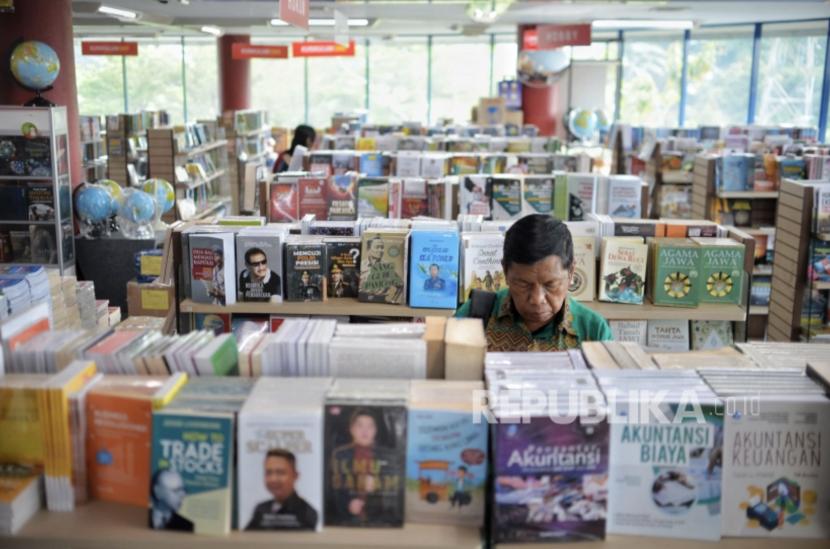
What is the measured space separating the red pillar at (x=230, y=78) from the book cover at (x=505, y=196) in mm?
13998

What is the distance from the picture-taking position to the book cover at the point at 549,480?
1813 mm

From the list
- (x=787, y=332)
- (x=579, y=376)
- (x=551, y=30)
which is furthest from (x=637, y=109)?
(x=579, y=376)

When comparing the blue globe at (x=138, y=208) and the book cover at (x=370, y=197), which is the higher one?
the book cover at (x=370, y=197)

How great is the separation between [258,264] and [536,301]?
70.3 inches

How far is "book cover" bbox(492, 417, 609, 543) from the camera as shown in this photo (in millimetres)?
1813

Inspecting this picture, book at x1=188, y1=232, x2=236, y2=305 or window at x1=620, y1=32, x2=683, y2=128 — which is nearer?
book at x1=188, y1=232, x2=236, y2=305

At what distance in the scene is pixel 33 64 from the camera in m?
7.67

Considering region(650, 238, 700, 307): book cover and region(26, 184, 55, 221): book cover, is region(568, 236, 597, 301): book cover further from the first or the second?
region(26, 184, 55, 221): book cover

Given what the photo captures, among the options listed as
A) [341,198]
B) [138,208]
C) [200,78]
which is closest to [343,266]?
[341,198]

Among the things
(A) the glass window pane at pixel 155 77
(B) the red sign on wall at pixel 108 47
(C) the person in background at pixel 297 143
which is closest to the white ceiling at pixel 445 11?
(B) the red sign on wall at pixel 108 47

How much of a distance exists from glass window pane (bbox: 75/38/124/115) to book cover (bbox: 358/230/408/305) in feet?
70.4

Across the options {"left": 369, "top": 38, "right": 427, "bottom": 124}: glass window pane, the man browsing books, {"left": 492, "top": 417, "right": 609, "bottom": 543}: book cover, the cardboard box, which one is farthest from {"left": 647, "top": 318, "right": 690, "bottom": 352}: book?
{"left": 369, "top": 38, "right": 427, "bottom": 124}: glass window pane

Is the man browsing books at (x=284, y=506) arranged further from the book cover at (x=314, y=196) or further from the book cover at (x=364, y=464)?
the book cover at (x=314, y=196)

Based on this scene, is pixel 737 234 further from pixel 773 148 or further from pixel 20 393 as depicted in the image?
pixel 773 148
